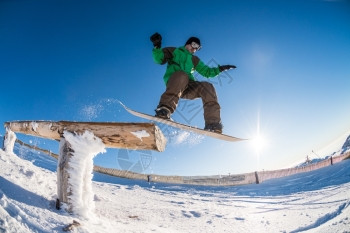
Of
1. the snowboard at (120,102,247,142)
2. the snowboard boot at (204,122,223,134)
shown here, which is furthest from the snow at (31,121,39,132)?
the snowboard boot at (204,122,223,134)

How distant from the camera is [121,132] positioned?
2.40 metres

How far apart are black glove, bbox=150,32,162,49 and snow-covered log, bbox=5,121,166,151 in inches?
82.1

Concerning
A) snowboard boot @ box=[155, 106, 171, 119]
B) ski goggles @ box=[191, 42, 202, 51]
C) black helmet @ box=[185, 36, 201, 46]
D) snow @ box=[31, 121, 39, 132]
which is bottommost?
snow @ box=[31, 121, 39, 132]

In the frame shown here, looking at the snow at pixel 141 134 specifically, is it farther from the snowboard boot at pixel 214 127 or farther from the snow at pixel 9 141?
the snow at pixel 9 141

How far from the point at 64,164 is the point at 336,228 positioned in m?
3.39

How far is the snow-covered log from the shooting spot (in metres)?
2.29

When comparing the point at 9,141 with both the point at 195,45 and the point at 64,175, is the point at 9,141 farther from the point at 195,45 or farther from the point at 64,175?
the point at 195,45

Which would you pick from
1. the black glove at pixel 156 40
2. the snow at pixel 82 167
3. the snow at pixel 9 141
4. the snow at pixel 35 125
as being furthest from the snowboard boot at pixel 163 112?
the snow at pixel 9 141

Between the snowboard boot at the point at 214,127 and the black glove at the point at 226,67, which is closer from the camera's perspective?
the snowboard boot at the point at 214,127

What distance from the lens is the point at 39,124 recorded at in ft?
10.4

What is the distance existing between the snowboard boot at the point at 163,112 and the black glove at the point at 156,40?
113 centimetres

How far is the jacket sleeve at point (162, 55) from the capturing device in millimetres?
4141

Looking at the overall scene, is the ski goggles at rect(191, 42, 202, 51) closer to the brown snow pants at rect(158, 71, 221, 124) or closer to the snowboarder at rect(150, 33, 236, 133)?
the snowboarder at rect(150, 33, 236, 133)

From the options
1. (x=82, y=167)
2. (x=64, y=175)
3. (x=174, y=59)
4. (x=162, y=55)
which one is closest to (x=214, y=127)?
(x=174, y=59)
